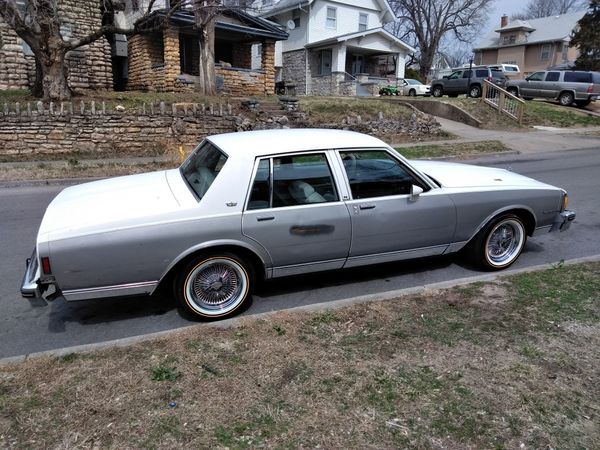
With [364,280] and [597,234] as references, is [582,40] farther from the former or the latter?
[364,280]

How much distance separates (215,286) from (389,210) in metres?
1.67

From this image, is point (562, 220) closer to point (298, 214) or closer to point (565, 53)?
point (298, 214)

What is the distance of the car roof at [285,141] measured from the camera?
419 cm

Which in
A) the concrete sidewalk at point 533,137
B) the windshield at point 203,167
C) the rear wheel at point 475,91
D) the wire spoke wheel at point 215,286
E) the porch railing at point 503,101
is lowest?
the wire spoke wheel at point 215,286

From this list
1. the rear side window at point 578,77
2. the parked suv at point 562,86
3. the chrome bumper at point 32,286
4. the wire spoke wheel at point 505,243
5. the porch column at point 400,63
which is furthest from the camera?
the porch column at point 400,63

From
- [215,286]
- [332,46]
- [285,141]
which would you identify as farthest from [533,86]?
[215,286]

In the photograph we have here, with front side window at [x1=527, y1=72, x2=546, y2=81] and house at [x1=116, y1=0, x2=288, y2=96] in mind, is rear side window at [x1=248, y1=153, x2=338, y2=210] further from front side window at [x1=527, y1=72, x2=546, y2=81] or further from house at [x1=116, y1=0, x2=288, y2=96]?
front side window at [x1=527, y1=72, x2=546, y2=81]

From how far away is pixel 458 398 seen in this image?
289 cm

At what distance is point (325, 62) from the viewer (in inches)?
1388

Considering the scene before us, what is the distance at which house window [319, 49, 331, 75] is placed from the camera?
115 ft

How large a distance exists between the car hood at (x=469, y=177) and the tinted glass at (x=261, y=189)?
1.77 metres

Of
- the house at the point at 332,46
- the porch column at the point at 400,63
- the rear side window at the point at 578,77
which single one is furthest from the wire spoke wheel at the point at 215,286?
the porch column at the point at 400,63

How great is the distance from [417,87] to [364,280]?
111 feet

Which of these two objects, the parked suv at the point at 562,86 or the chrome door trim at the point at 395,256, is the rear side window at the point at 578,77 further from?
the chrome door trim at the point at 395,256
